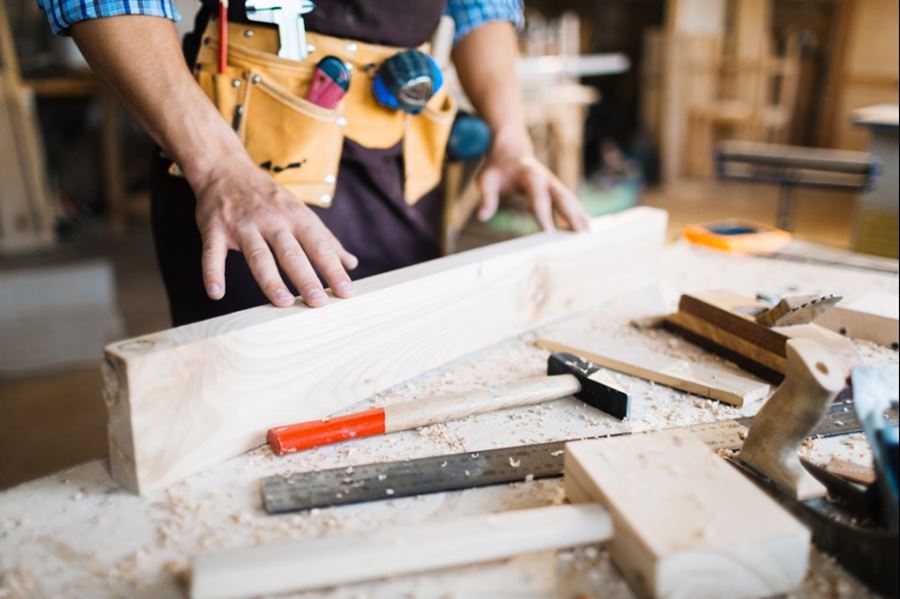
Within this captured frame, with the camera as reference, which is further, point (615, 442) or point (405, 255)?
point (405, 255)

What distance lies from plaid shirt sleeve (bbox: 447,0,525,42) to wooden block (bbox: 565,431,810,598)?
1.15 meters

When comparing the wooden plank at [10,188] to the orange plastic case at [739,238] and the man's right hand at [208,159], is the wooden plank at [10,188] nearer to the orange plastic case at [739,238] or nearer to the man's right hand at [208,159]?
the man's right hand at [208,159]

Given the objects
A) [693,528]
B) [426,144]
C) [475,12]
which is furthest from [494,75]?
[693,528]

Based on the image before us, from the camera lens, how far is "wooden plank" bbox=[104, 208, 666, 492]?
783 mm

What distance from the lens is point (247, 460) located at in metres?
0.86

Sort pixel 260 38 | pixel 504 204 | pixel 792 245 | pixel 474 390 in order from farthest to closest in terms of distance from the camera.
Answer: pixel 504 204 < pixel 792 245 < pixel 260 38 < pixel 474 390

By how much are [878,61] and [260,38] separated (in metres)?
6.32

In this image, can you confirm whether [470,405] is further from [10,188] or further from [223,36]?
[10,188]

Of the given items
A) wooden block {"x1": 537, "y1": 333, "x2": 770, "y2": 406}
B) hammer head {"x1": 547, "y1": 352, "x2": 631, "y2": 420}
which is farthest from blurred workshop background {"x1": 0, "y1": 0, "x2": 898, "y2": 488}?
hammer head {"x1": 547, "y1": 352, "x2": 631, "y2": 420}

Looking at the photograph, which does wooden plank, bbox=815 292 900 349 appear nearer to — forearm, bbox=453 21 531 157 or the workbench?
the workbench

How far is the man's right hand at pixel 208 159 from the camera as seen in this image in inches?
37.7

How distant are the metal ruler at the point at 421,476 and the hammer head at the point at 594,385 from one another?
3.7 inches

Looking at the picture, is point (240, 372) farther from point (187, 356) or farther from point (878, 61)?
point (878, 61)

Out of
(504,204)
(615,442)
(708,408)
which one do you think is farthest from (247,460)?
(504,204)
